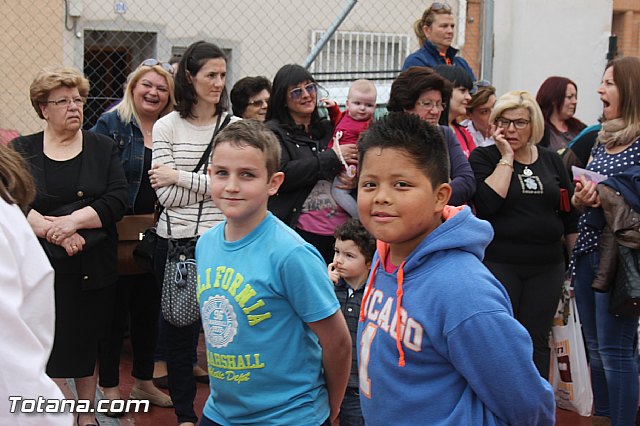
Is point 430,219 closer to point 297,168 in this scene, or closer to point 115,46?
point 297,168

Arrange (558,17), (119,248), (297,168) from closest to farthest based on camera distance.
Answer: (297,168) < (119,248) < (558,17)

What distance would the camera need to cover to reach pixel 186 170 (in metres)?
4.55

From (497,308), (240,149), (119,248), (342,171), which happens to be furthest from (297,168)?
(497,308)

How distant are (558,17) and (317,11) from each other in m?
3.38

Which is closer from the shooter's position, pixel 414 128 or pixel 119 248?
pixel 414 128

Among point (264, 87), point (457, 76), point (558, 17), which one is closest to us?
point (457, 76)

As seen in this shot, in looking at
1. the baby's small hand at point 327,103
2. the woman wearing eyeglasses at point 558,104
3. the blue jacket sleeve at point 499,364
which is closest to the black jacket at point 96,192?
→ the baby's small hand at point 327,103

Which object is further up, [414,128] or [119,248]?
[414,128]

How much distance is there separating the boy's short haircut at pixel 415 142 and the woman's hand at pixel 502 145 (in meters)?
2.51

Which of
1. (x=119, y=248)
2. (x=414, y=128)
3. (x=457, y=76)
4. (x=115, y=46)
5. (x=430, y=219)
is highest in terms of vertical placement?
(x=115, y=46)

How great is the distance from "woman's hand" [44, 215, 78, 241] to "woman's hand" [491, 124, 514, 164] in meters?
2.45

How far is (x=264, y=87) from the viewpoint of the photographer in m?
6.08

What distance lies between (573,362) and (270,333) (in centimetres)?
290

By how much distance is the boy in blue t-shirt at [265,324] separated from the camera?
282 centimetres
